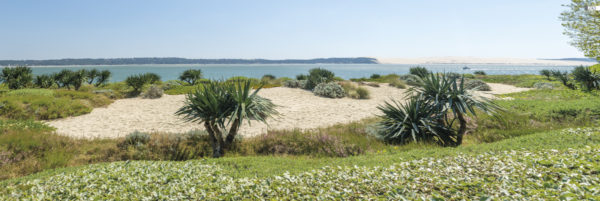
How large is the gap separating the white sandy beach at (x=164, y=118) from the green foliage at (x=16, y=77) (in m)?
9.45

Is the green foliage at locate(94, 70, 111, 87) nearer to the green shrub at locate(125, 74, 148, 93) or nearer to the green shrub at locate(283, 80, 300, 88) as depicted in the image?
the green shrub at locate(125, 74, 148, 93)

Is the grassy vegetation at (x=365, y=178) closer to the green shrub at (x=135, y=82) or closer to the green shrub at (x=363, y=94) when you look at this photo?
the green shrub at (x=363, y=94)

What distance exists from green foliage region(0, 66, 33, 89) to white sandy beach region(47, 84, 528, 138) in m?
9.45

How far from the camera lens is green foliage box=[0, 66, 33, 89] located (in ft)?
64.5

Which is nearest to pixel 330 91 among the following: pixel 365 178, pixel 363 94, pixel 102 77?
pixel 363 94

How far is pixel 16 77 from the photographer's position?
2066 cm

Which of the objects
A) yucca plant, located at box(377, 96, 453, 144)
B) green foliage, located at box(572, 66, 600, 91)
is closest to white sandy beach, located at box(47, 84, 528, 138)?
yucca plant, located at box(377, 96, 453, 144)

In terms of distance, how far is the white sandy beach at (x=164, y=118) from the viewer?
1050cm

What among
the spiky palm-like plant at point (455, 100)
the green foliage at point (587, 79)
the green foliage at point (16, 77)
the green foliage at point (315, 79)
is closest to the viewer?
the spiky palm-like plant at point (455, 100)

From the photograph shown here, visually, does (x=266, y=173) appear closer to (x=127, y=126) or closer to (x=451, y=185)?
(x=451, y=185)

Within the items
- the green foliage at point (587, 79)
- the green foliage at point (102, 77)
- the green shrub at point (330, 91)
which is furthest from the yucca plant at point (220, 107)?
the green foliage at point (102, 77)

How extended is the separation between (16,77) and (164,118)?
57.3 feet

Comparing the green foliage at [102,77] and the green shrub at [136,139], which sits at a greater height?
the green foliage at [102,77]

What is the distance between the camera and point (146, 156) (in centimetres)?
747
